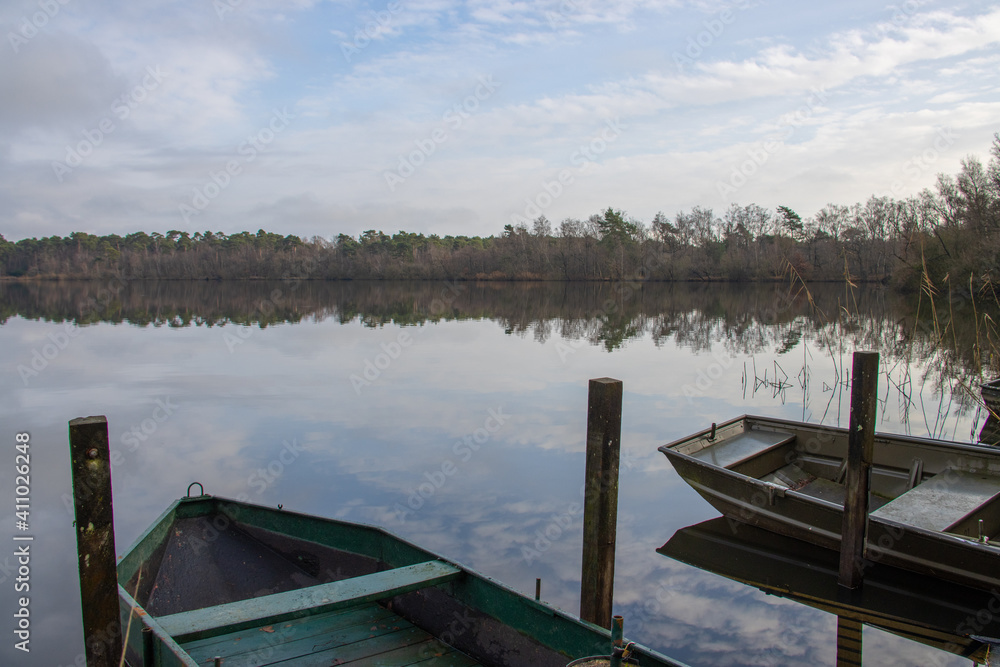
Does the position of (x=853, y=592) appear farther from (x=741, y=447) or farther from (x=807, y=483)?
(x=741, y=447)

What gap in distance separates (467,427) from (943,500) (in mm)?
7762

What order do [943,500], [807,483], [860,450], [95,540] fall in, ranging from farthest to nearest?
[807,483], [943,500], [860,450], [95,540]

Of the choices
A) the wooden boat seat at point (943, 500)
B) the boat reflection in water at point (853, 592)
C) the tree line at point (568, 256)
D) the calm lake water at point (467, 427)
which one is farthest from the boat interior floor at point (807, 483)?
the tree line at point (568, 256)

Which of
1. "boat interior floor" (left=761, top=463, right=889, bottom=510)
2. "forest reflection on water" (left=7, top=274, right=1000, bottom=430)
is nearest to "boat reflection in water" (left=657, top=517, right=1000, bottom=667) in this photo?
"boat interior floor" (left=761, top=463, right=889, bottom=510)

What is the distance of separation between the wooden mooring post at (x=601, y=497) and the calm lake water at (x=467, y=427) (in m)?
1.32

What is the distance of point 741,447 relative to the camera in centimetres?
877

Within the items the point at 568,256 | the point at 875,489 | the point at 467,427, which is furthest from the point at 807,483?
the point at 568,256

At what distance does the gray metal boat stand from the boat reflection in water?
26cm

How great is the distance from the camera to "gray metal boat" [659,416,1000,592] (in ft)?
19.8

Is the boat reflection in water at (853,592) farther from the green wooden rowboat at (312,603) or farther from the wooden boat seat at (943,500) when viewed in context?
the green wooden rowboat at (312,603)

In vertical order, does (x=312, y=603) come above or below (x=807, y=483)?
above

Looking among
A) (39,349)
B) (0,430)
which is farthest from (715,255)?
(0,430)

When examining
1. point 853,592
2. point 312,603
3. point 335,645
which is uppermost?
point 312,603

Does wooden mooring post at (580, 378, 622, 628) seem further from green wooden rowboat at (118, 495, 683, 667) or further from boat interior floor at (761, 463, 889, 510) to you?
boat interior floor at (761, 463, 889, 510)
